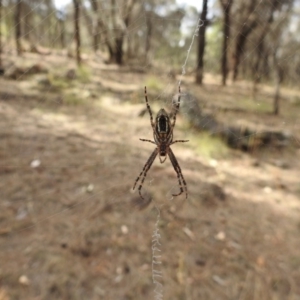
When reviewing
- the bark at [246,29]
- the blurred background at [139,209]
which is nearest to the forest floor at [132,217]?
the blurred background at [139,209]

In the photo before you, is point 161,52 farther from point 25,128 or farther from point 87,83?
point 25,128

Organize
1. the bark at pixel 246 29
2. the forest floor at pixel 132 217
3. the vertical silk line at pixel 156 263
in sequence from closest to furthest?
the vertical silk line at pixel 156 263, the forest floor at pixel 132 217, the bark at pixel 246 29

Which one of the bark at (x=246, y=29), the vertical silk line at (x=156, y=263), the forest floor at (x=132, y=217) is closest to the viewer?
the vertical silk line at (x=156, y=263)

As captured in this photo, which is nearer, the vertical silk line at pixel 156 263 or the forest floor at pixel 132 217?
the vertical silk line at pixel 156 263

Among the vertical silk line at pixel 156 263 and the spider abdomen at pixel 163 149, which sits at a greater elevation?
the spider abdomen at pixel 163 149

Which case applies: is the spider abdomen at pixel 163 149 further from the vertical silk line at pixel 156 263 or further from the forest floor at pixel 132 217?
the forest floor at pixel 132 217

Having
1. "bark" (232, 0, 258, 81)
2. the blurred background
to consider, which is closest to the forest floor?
the blurred background

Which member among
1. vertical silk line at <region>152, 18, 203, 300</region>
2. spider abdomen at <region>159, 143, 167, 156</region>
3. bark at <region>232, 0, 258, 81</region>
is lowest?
vertical silk line at <region>152, 18, 203, 300</region>

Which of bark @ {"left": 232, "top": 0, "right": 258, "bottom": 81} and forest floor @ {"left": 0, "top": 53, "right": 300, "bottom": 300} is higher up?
bark @ {"left": 232, "top": 0, "right": 258, "bottom": 81}

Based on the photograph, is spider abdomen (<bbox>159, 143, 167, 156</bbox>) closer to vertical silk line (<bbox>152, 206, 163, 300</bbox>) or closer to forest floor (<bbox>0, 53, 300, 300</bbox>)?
vertical silk line (<bbox>152, 206, 163, 300</bbox>)
